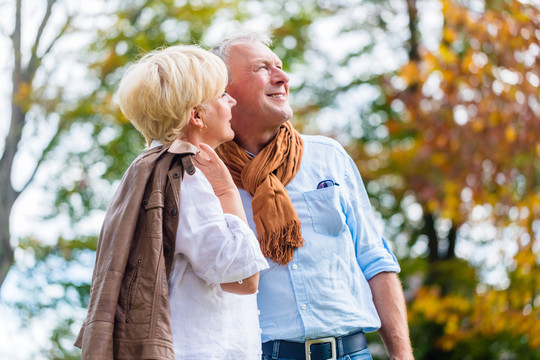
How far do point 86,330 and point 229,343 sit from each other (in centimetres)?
37

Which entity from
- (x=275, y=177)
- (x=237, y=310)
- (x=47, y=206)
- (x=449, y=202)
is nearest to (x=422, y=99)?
(x=449, y=202)

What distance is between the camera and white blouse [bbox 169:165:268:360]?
1.84m

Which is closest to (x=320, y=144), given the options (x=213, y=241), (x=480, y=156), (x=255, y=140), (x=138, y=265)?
(x=255, y=140)

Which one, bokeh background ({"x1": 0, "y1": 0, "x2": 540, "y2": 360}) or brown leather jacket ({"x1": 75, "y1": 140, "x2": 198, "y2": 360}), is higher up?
brown leather jacket ({"x1": 75, "y1": 140, "x2": 198, "y2": 360})

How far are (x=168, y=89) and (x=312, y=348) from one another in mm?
935

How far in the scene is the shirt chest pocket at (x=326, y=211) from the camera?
2.46 metres

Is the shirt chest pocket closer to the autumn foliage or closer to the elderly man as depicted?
the elderly man

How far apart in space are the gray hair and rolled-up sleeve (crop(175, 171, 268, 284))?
3.13 ft

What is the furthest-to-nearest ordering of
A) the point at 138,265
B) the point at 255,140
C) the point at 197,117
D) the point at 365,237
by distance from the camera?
the point at 255,140 < the point at 365,237 < the point at 197,117 < the point at 138,265

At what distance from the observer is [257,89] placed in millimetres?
2619

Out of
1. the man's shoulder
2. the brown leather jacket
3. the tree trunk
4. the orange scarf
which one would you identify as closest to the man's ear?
the brown leather jacket

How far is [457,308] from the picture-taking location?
815 cm

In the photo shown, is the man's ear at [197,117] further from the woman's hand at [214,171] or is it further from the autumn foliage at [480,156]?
the autumn foliage at [480,156]

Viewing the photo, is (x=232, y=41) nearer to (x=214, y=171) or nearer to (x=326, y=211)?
(x=326, y=211)
